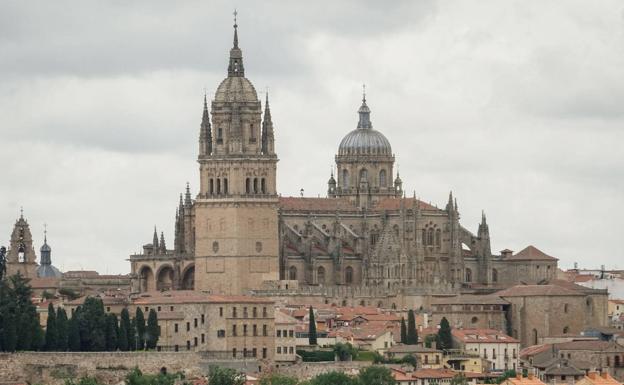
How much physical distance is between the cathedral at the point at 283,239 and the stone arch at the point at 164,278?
0.05 metres

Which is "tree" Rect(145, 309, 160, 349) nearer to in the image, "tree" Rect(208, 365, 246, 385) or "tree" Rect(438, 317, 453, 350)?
"tree" Rect(208, 365, 246, 385)

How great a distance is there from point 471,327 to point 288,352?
741 inches

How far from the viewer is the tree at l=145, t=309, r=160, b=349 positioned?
12150 cm

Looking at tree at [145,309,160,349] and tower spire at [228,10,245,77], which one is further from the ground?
tower spire at [228,10,245,77]

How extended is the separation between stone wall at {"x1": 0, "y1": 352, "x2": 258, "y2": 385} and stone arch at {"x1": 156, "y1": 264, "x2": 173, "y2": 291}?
2718 cm

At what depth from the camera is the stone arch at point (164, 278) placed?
479 ft

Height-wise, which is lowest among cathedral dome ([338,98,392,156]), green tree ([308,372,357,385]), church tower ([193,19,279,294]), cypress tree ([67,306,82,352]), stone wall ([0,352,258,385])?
green tree ([308,372,357,385])

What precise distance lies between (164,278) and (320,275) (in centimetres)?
834

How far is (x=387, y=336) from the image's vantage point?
13025cm

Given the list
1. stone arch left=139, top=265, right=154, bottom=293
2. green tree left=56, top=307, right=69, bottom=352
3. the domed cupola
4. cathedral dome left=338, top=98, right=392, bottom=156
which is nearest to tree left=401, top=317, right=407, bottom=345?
green tree left=56, top=307, right=69, bottom=352

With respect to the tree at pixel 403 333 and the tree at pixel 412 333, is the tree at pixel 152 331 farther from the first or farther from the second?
the tree at pixel 412 333

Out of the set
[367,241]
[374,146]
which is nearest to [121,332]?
[367,241]

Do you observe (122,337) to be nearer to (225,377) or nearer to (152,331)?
(152,331)

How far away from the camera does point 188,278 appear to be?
146500 mm
